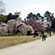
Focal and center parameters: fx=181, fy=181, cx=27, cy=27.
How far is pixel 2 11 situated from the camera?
4234cm

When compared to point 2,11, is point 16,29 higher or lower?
lower

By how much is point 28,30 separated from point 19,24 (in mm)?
3864

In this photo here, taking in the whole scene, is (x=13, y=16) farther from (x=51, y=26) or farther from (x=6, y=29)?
(x=6, y=29)

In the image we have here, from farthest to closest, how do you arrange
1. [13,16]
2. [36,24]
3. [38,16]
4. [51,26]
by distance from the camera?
[38,16]
[51,26]
[13,16]
[36,24]

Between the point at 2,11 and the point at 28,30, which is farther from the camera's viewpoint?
the point at 28,30

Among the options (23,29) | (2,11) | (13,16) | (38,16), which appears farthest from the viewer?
(38,16)

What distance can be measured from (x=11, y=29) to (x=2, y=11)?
2174cm

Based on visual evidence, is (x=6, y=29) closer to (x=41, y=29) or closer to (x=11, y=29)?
(x=11, y=29)

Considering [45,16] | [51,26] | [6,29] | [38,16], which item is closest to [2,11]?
[6,29]

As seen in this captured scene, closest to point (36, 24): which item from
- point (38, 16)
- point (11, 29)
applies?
point (11, 29)

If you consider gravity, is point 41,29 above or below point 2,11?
below

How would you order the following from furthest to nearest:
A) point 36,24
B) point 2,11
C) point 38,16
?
point 38,16
point 36,24
point 2,11

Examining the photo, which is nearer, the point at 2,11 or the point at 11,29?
the point at 2,11

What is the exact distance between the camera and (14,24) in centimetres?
6475
